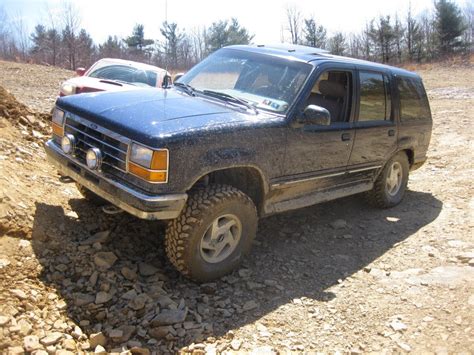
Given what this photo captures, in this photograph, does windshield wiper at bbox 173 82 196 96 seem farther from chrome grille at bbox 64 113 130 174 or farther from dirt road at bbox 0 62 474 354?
dirt road at bbox 0 62 474 354

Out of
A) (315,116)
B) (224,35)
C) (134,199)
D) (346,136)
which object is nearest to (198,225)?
(134,199)

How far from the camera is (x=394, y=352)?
134 inches

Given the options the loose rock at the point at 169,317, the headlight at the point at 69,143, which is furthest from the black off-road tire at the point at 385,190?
the headlight at the point at 69,143

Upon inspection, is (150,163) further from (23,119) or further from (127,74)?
(127,74)

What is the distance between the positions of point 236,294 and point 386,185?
3049 mm

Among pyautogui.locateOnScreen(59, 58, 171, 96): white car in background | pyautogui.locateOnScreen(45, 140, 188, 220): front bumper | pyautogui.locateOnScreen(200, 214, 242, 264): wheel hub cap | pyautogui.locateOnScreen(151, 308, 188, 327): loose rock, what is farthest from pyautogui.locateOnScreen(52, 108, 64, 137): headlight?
pyautogui.locateOnScreen(59, 58, 171, 96): white car in background

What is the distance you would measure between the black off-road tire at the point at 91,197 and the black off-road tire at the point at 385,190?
3275 millimetres

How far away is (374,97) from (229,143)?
8.14 feet

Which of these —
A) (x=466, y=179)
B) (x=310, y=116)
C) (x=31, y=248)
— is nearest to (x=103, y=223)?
(x=31, y=248)

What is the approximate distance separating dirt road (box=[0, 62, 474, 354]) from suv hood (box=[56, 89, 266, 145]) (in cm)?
109

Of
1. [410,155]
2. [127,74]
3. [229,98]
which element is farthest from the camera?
[127,74]

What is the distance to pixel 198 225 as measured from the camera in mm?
3734

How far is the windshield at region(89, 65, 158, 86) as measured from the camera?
864cm

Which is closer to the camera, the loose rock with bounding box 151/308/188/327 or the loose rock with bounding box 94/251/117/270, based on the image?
the loose rock with bounding box 151/308/188/327
